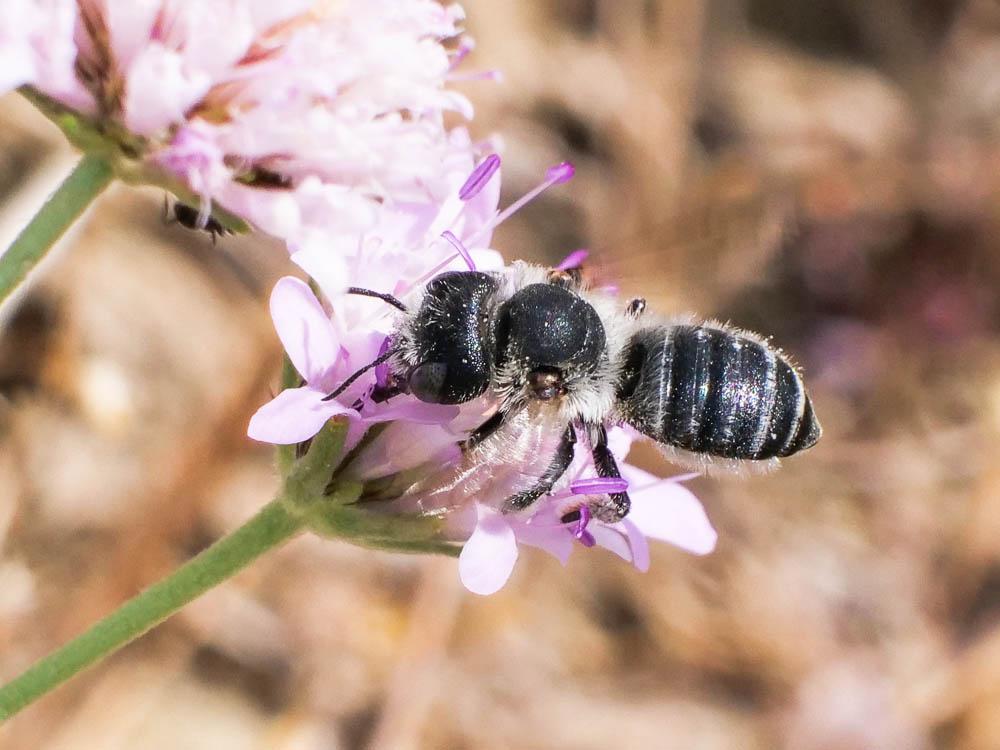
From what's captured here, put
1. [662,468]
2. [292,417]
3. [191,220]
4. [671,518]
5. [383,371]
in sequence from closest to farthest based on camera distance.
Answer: [292,417], [383,371], [191,220], [671,518], [662,468]

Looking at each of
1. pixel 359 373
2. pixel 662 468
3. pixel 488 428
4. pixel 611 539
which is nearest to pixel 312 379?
pixel 359 373

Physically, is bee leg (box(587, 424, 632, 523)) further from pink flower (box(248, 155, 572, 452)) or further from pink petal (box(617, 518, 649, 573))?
pink flower (box(248, 155, 572, 452))

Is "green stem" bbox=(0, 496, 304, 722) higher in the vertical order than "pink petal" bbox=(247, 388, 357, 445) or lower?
lower

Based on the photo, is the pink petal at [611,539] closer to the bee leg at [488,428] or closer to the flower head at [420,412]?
the flower head at [420,412]

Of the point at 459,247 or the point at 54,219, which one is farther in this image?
the point at 459,247

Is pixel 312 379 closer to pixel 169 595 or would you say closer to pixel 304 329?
pixel 304 329

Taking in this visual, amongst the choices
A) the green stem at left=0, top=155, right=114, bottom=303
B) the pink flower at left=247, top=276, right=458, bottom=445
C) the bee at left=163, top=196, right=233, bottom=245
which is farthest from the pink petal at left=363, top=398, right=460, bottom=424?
the green stem at left=0, top=155, right=114, bottom=303

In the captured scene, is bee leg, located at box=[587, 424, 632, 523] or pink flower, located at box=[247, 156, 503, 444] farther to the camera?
bee leg, located at box=[587, 424, 632, 523]

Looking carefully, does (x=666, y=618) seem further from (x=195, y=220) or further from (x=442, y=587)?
(x=195, y=220)
